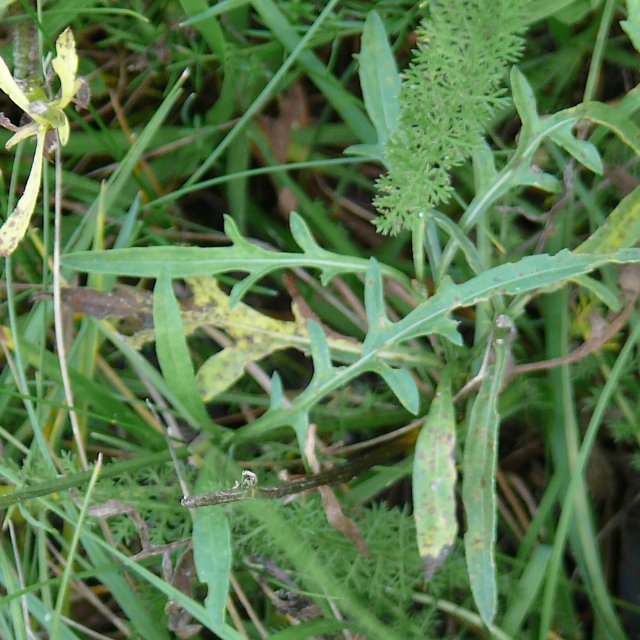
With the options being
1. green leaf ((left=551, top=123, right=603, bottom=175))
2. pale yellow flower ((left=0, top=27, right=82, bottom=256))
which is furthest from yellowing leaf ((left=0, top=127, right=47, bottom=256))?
green leaf ((left=551, top=123, right=603, bottom=175))

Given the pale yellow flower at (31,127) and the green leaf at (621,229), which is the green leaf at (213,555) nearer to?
the pale yellow flower at (31,127)

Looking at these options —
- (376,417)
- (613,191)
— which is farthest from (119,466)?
(613,191)

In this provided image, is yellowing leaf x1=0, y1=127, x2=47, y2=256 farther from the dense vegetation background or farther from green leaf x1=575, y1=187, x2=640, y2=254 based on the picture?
green leaf x1=575, y1=187, x2=640, y2=254

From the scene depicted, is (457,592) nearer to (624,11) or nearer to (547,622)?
(547,622)

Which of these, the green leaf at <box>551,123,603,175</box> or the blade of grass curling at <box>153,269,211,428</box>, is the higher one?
the green leaf at <box>551,123,603,175</box>

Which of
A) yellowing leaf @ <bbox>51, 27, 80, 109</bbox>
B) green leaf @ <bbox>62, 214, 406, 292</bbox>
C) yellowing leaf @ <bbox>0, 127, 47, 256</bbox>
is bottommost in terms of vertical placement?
green leaf @ <bbox>62, 214, 406, 292</bbox>

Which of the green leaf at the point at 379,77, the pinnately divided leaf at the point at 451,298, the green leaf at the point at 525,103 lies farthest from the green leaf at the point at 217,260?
the green leaf at the point at 525,103

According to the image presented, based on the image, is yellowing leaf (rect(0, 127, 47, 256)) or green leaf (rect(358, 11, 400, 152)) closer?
yellowing leaf (rect(0, 127, 47, 256))
